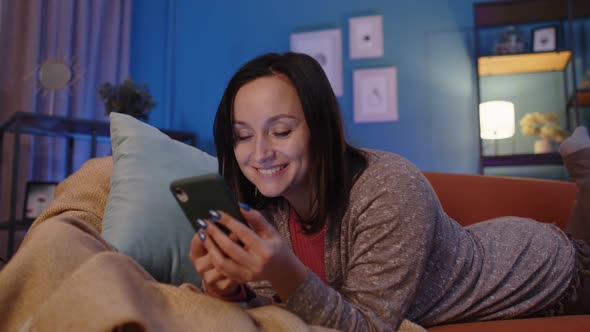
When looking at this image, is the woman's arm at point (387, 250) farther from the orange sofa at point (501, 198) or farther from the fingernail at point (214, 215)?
the orange sofa at point (501, 198)

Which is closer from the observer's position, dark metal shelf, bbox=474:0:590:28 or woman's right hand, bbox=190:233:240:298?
woman's right hand, bbox=190:233:240:298

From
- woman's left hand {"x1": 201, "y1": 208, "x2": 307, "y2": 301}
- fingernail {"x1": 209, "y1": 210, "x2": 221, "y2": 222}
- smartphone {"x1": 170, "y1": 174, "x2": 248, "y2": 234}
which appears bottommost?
woman's left hand {"x1": 201, "y1": 208, "x2": 307, "y2": 301}

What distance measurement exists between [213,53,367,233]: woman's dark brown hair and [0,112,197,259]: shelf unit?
161cm

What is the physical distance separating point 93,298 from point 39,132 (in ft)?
7.42

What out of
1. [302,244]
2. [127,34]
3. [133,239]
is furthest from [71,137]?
[302,244]

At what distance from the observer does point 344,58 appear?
3211 mm

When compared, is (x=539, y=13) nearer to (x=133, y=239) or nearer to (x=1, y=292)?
(x=133, y=239)

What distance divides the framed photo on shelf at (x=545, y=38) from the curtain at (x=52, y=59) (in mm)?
2340

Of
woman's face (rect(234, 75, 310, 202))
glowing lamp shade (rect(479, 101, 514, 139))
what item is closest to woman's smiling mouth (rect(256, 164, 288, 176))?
woman's face (rect(234, 75, 310, 202))

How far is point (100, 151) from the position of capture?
2.99 m

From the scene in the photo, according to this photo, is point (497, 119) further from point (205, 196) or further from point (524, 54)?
point (205, 196)

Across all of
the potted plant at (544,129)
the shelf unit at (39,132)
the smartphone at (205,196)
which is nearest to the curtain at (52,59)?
the shelf unit at (39,132)

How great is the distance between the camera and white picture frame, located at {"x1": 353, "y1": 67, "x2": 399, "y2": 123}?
10.3ft

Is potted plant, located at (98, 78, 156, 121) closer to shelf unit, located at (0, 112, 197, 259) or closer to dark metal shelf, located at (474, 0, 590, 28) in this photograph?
shelf unit, located at (0, 112, 197, 259)
